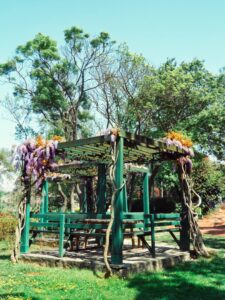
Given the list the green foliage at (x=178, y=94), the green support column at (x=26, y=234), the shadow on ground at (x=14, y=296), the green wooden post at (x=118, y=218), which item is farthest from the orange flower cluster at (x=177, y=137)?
the green foliage at (x=178, y=94)

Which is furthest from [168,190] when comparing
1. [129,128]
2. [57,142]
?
[57,142]

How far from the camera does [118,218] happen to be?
6.70 meters

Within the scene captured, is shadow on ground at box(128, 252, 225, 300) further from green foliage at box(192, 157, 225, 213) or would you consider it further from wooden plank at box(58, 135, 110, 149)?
green foliage at box(192, 157, 225, 213)

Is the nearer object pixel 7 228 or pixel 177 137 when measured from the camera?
pixel 177 137

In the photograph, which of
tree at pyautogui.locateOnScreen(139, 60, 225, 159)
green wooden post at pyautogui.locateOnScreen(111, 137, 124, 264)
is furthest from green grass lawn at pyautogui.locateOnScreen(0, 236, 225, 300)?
tree at pyautogui.locateOnScreen(139, 60, 225, 159)

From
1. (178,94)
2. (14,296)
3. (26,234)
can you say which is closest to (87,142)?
(26,234)

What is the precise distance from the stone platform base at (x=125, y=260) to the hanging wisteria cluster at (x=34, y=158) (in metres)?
1.85

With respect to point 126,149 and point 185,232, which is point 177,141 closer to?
point 126,149

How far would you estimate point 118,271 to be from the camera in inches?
248

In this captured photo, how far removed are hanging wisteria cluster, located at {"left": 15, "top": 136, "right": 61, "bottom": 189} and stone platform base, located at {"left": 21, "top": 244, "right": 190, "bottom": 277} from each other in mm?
1853

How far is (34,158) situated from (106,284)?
3745 mm

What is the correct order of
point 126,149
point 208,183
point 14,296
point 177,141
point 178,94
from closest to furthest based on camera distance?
point 14,296, point 126,149, point 177,141, point 178,94, point 208,183

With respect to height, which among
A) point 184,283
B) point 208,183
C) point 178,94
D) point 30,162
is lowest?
point 184,283

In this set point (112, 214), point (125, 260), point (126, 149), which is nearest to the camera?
point (112, 214)
